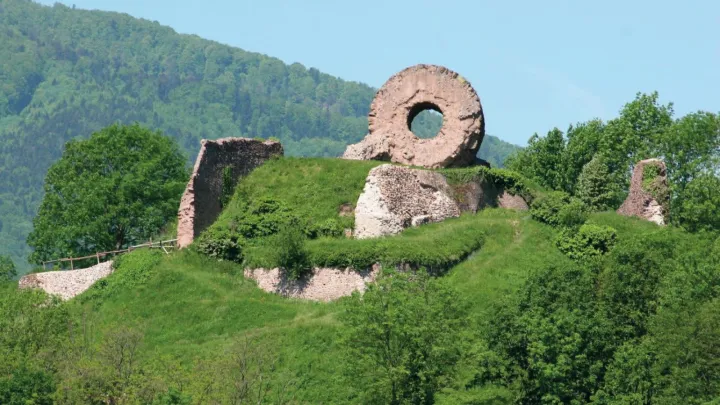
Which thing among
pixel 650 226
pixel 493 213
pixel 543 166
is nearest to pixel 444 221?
pixel 493 213

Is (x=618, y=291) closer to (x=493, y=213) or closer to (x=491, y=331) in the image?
(x=491, y=331)

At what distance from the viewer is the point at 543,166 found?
269 ft

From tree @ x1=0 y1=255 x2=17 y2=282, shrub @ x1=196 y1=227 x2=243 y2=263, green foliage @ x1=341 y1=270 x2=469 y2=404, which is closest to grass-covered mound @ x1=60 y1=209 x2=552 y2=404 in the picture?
shrub @ x1=196 y1=227 x2=243 y2=263

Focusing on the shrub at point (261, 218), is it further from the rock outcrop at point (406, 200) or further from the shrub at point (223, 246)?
the rock outcrop at point (406, 200)

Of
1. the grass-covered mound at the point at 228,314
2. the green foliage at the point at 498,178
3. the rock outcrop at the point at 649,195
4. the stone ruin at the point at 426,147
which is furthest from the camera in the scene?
the green foliage at the point at 498,178

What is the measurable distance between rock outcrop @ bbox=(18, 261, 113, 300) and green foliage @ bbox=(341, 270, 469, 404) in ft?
48.0

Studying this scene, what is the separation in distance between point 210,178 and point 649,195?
17784mm

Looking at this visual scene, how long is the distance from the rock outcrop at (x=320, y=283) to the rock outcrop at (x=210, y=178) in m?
4.74

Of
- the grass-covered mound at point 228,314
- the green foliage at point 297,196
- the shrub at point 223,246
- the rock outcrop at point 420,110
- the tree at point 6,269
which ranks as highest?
the rock outcrop at point 420,110

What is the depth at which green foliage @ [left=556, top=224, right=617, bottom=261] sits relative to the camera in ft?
193

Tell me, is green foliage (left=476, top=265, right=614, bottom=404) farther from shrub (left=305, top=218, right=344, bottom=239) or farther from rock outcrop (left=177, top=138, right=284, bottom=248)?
rock outcrop (left=177, top=138, right=284, bottom=248)

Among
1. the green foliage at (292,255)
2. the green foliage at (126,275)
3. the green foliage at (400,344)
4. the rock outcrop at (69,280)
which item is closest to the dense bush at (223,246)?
the green foliage at (126,275)

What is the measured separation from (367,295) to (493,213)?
48.3 feet

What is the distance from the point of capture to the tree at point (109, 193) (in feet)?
259
